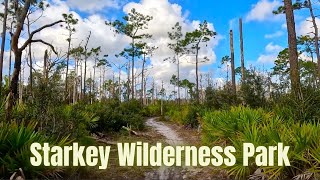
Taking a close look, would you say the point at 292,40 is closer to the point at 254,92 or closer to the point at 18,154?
the point at 254,92

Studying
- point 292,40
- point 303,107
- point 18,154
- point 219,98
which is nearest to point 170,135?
point 219,98

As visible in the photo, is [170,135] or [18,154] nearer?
[18,154]

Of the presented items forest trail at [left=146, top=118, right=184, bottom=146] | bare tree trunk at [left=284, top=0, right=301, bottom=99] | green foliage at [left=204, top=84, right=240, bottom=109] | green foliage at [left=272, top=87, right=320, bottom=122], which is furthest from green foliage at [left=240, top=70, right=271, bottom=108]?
green foliage at [left=272, top=87, right=320, bottom=122]

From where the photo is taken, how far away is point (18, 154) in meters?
5.71

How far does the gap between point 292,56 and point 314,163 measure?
7.67 meters

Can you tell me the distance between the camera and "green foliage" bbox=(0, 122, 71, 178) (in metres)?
5.66

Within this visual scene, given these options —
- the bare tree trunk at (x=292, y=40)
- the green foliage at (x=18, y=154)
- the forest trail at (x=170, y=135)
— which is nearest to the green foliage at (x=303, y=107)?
the bare tree trunk at (x=292, y=40)

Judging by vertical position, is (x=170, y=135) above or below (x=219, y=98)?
below

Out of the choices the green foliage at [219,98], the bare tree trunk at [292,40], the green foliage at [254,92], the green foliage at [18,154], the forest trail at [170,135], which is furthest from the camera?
the green foliage at [219,98]

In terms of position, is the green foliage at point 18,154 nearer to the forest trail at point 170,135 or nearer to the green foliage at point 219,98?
the forest trail at point 170,135

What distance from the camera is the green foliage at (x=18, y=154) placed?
18.6 ft

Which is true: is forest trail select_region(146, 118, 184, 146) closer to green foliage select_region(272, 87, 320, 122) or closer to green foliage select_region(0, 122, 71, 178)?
green foliage select_region(272, 87, 320, 122)

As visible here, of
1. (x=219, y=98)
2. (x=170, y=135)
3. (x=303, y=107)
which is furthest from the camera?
(x=219, y=98)

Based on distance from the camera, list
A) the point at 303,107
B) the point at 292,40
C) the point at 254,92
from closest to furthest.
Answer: the point at 303,107, the point at 292,40, the point at 254,92
